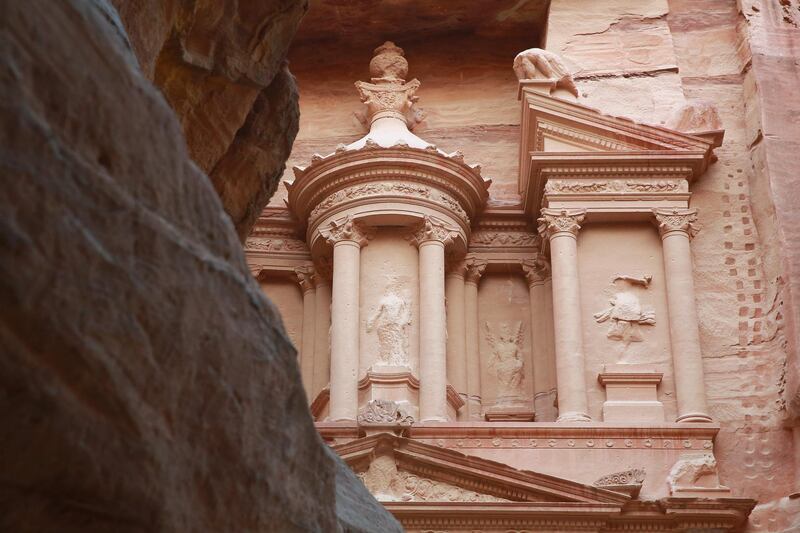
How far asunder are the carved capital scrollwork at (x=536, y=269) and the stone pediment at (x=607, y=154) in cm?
83

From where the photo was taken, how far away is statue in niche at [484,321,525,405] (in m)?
16.1

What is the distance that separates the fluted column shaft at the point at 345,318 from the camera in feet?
48.3

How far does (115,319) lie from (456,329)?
1426 cm

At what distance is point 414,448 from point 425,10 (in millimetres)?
8415

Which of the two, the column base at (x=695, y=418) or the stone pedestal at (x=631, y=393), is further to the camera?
the stone pedestal at (x=631, y=393)

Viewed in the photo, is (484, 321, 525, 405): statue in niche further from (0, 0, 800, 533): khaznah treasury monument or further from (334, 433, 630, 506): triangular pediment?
(334, 433, 630, 506): triangular pediment

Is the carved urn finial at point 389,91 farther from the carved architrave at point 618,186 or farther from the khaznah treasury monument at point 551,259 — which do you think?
the carved architrave at point 618,186

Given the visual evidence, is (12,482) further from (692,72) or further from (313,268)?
(692,72)

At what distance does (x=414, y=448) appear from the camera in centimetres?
1252

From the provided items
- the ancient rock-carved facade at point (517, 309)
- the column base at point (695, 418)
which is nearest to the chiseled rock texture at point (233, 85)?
the ancient rock-carved facade at point (517, 309)

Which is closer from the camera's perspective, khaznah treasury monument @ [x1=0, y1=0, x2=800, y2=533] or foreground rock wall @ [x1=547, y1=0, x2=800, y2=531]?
khaznah treasury monument @ [x1=0, y1=0, x2=800, y2=533]

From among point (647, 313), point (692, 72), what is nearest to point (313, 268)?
point (647, 313)

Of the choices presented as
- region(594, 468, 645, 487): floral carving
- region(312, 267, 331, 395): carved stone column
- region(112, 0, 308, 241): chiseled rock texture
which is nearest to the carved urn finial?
region(312, 267, 331, 395): carved stone column

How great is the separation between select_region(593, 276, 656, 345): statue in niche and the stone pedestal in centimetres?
40
